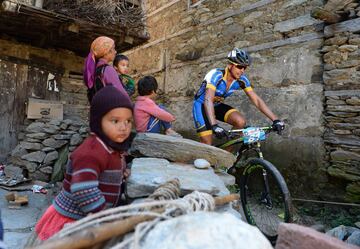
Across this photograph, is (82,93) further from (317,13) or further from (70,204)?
(70,204)

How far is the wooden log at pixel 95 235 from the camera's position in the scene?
96 cm

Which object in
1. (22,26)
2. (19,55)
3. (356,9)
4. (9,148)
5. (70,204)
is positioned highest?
(356,9)

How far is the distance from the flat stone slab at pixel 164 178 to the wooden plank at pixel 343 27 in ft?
12.1

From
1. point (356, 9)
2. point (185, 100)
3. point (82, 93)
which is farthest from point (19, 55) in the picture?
point (356, 9)

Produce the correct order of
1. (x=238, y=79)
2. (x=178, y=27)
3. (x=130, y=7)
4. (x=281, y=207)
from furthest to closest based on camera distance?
1. (x=178, y=27)
2. (x=130, y=7)
3. (x=238, y=79)
4. (x=281, y=207)

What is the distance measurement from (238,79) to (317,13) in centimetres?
209

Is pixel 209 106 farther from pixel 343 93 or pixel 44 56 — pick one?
pixel 44 56

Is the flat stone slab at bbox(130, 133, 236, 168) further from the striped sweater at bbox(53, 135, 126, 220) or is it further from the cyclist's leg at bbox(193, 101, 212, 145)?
the striped sweater at bbox(53, 135, 126, 220)

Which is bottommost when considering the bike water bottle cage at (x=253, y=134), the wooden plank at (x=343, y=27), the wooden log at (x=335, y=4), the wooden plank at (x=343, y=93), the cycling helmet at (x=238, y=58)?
the bike water bottle cage at (x=253, y=134)

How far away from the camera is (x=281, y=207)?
3.39 metres

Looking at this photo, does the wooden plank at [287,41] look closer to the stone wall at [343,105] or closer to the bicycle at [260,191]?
the stone wall at [343,105]

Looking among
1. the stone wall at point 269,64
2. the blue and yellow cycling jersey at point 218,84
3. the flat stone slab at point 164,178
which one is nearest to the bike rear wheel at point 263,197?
the flat stone slab at point 164,178

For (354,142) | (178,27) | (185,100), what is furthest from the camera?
(178,27)

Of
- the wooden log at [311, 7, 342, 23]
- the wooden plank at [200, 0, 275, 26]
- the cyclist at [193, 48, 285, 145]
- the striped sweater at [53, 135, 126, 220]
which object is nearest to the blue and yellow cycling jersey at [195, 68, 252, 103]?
the cyclist at [193, 48, 285, 145]
